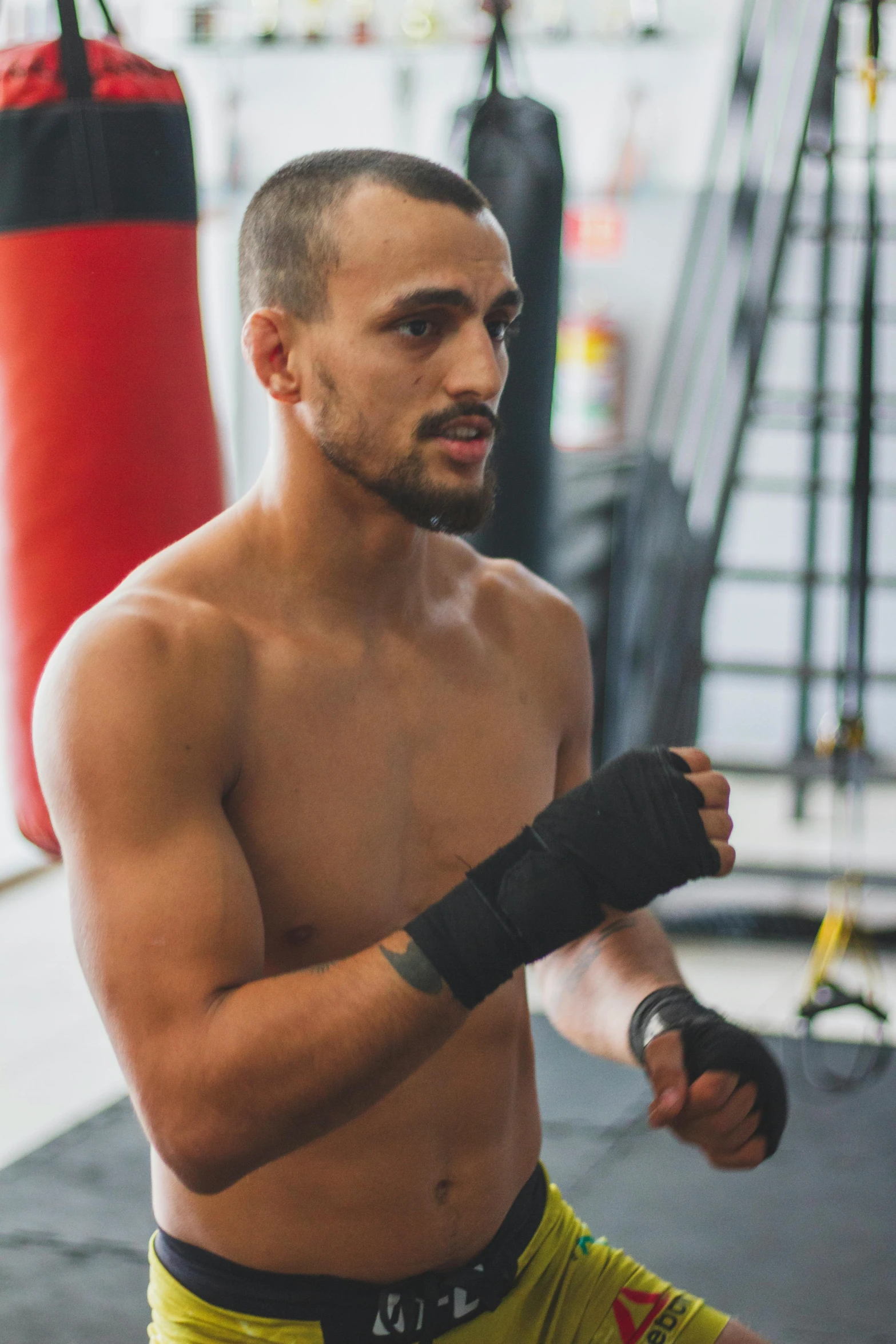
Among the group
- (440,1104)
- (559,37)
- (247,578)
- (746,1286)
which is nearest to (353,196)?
(247,578)

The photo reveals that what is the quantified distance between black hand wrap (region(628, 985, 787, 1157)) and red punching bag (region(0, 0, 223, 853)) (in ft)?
2.27

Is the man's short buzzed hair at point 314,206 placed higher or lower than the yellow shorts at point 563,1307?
higher

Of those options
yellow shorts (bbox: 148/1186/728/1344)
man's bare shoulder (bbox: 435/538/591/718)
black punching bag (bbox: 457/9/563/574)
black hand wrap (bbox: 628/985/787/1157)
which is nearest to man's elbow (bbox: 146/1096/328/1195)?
yellow shorts (bbox: 148/1186/728/1344)

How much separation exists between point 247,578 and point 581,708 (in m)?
0.42

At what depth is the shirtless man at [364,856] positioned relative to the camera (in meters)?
1.12

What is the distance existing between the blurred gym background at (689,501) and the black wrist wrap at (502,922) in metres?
0.83

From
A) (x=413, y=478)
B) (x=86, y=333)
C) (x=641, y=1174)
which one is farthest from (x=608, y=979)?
(x=641, y=1174)

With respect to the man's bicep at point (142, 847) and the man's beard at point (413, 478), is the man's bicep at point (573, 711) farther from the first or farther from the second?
the man's bicep at point (142, 847)

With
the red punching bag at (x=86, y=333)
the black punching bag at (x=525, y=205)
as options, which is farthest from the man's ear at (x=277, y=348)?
the black punching bag at (x=525, y=205)

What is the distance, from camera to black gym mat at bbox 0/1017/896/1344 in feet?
6.95

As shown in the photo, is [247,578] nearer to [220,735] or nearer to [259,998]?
[220,735]

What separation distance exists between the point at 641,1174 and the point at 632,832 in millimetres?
1628

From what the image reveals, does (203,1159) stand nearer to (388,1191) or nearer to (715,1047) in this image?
(388,1191)

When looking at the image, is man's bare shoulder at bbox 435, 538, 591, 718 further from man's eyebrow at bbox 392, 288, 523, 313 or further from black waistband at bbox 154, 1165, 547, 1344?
black waistband at bbox 154, 1165, 547, 1344
